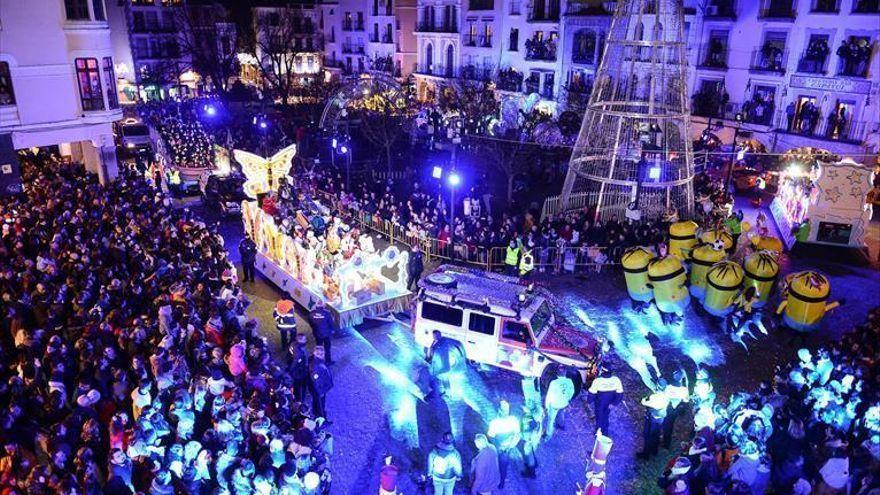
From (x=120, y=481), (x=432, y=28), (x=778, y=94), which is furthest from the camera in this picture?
(x=432, y=28)

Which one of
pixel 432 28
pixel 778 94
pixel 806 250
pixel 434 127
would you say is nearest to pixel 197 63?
pixel 432 28

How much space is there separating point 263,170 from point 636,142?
1223 cm

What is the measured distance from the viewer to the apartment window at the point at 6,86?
22484mm

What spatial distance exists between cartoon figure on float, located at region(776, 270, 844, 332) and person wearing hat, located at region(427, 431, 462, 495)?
32.3ft

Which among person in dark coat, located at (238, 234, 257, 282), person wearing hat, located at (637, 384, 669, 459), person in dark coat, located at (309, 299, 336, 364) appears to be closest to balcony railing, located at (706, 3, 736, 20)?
person in dark coat, located at (238, 234, 257, 282)

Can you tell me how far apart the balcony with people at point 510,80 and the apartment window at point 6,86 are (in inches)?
1076

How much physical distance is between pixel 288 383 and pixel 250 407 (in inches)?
63.8

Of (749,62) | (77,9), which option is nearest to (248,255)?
(77,9)

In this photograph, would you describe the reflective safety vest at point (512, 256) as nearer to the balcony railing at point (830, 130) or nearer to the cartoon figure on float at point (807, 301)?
the cartoon figure on float at point (807, 301)

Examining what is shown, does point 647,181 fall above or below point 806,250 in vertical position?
above

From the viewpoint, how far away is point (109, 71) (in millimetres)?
25109

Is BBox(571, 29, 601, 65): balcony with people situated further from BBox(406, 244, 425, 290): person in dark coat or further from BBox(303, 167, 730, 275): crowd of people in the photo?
BBox(406, 244, 425, 290): person in dark coat

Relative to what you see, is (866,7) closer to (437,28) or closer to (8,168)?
(437,28)

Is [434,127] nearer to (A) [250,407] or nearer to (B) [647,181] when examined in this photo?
(B) [647,181]
